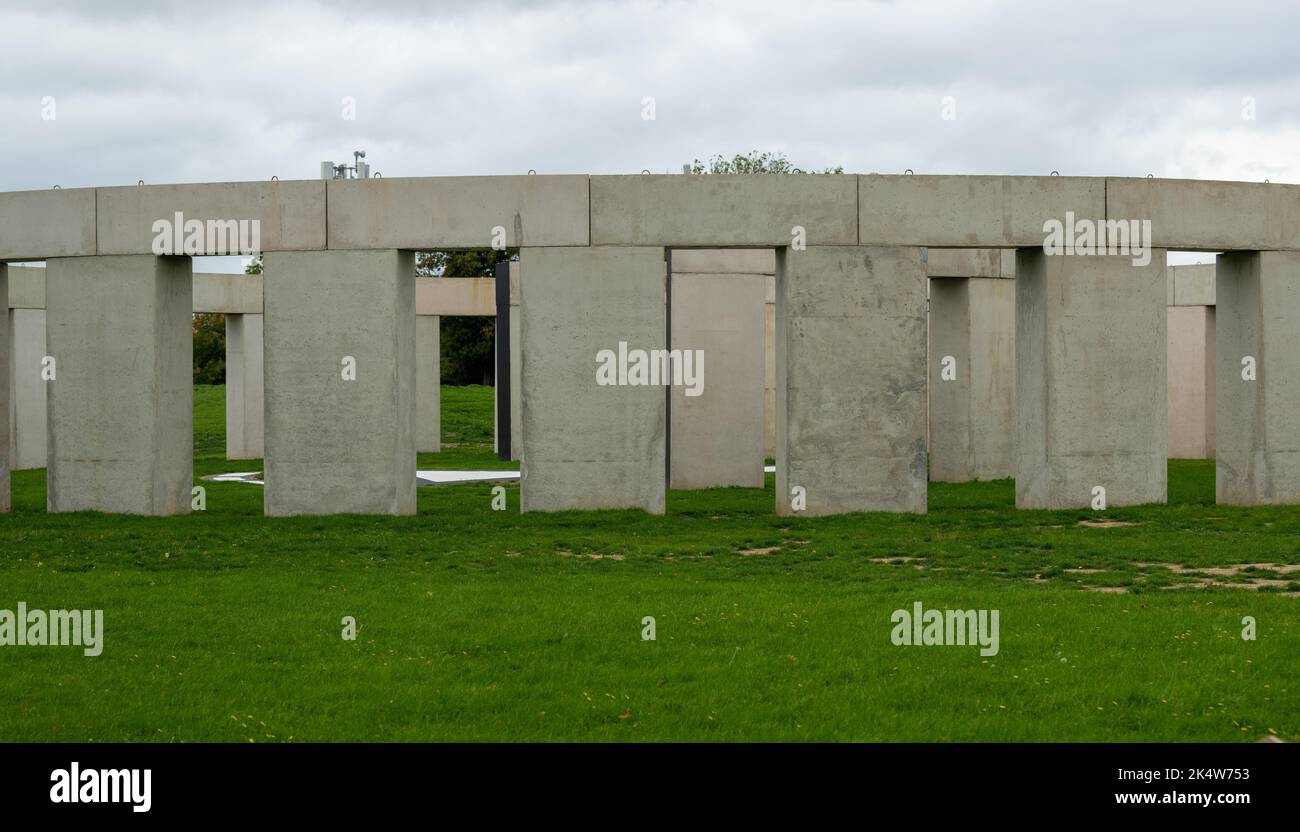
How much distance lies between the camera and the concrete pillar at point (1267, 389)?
20.0 meters

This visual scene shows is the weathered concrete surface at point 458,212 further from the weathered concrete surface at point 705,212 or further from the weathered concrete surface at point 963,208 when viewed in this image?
the weathered concrete surface at point 963,208

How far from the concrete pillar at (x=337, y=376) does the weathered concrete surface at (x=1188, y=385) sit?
906 inches

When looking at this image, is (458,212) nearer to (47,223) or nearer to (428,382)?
(47,223)

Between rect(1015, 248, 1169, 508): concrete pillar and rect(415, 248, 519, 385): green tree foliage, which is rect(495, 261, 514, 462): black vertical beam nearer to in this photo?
rect(1015, 248, 1169, 508): concrete pillar

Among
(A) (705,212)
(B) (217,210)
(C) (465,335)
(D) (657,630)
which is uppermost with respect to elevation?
(C) (465,335)

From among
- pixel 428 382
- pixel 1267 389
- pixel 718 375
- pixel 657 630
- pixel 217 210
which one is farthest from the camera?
pixel 428 382

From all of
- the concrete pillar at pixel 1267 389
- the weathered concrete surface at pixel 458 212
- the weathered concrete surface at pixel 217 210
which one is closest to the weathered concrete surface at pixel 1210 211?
the concrete pillar at pixel 1267 389

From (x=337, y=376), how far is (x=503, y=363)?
18.0m

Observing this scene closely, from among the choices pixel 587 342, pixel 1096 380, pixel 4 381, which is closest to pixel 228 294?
pixel 4 381

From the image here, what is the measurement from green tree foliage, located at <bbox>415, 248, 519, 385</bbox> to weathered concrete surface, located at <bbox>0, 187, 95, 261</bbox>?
42243 millimetres

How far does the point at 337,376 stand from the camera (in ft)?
62.3

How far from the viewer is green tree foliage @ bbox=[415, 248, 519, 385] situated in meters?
62.8

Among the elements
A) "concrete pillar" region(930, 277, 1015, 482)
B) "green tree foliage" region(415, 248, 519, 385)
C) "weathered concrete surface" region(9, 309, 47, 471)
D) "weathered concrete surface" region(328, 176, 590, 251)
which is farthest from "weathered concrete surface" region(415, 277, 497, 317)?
"green tree foliage" region(415, 248, 519, 385)

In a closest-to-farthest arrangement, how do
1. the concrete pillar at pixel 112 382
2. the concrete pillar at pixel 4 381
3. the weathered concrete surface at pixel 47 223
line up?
1. the concrete pillar at pixel 112 382
2. the weathered concrete surface at pixel 47 223
3. the concrete pillar at pixel 4 381
